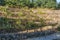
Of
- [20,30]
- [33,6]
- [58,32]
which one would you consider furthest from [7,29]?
[33,6]

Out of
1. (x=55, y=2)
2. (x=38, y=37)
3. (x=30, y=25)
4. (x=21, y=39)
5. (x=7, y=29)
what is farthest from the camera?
(x=55, y=2)

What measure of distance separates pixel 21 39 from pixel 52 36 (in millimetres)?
2008

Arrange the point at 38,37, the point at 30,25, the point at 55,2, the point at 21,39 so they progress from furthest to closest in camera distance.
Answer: the point at 55,2
the point at 30,25
the point at 38,37
the point at 21,39

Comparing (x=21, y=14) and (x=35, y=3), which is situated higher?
(x=21, y=14)

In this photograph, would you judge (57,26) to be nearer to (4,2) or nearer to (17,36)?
(17,36)

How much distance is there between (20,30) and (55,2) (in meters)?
9.32

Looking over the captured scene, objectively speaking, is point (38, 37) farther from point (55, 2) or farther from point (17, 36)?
point (55, 2)

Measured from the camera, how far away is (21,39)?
1088 cm

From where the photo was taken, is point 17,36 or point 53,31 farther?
point 53,31

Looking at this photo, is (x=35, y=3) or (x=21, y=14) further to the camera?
(x=35, y=3)

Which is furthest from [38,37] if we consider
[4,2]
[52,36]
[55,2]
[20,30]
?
[55,2]

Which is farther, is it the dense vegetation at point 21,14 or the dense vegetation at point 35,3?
the dense vegetation at point 35,3

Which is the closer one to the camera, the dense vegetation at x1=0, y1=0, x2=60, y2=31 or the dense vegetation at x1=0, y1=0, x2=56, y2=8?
the dense vegetation at x1=0, y1=0, x2=60, y2=31

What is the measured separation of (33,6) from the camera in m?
22.2
